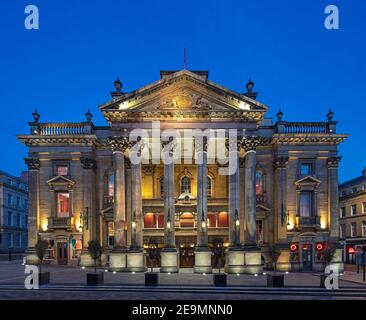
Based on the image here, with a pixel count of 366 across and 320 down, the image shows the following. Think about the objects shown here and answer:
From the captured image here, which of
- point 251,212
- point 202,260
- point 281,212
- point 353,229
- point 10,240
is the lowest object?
point 10,240

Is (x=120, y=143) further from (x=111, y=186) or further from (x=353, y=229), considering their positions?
(x=353, y=229)

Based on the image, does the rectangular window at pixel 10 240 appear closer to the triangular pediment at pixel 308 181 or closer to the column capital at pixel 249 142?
the column capital at pixel 249 142

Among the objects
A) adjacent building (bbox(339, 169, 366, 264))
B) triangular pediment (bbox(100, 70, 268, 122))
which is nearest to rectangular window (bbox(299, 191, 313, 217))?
triangular pediment (bbox(100, 70, 268, 122))

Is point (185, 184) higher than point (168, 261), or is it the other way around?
point (185, 184)

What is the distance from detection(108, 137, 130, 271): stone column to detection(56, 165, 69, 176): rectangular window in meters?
9.15

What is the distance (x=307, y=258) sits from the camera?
4353cm

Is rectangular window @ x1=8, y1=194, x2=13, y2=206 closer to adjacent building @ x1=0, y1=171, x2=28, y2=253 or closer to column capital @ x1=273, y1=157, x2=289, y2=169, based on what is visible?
adjacent building @ x1=0, y1=171, x2=28, y2=253

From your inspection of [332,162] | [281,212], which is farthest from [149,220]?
[332,162]

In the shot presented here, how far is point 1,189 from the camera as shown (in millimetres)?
72188

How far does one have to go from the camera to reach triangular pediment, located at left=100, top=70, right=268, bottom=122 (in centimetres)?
3866

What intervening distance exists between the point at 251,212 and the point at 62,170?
21.7m

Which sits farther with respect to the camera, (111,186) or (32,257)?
(111,186)
